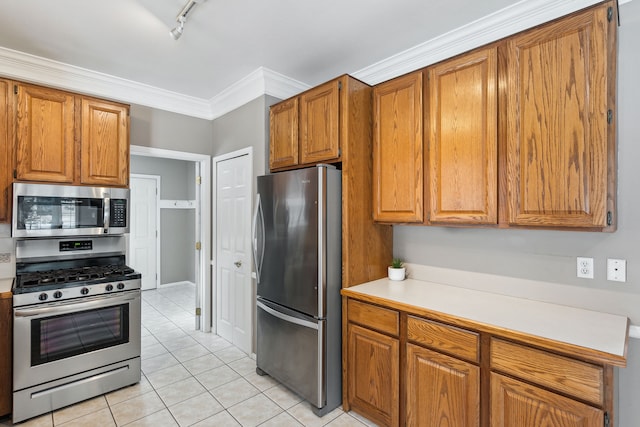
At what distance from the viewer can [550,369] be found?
143 cm

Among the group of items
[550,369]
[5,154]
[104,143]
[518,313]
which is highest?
[104,143]

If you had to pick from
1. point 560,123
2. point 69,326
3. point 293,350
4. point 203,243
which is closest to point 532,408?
point 560,123

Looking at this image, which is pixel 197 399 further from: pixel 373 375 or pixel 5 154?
pixel 5 154

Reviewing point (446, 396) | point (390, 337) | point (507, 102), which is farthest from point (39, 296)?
point (507, 102)

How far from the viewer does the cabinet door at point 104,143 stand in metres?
2.73

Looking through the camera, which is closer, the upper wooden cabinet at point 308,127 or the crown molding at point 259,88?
the upper wooden cabinet at point 308,127

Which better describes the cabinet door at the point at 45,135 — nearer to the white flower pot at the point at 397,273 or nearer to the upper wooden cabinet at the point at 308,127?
the upper wooden cabinet at the point at 308,127

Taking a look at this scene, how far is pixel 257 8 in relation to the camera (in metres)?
2.07

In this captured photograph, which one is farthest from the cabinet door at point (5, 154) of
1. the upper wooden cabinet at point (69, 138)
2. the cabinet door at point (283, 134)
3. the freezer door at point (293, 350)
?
the freezer door at point (293, 350)

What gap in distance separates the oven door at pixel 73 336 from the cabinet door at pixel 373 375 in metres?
1.83

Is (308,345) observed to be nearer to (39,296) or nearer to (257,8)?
(39,296)

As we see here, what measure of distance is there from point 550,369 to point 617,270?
0.77 m

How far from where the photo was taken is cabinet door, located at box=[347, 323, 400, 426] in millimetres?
2021

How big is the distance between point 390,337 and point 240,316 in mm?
1873
